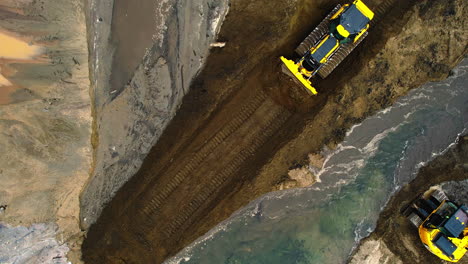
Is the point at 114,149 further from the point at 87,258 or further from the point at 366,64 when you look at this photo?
the point at 366,64

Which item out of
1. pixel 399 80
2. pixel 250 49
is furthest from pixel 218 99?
pixel 399 80

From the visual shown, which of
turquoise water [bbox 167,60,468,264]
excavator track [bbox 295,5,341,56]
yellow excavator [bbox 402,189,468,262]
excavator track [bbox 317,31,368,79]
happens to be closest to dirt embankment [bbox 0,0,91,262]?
turquoise water [bbox 167,60,468,264]

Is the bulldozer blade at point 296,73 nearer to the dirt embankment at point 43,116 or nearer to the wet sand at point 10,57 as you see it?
the dirt embankment at point 43,116

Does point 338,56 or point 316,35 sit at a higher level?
point 316,35

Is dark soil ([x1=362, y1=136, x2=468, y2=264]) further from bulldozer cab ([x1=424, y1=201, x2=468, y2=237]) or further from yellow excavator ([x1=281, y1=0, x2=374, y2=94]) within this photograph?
yellow excavator ([x1=281, y1=0, x2=374, y2=94])

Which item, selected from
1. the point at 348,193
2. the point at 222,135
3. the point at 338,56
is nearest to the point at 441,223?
the point at 348,193

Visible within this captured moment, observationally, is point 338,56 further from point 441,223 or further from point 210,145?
point 441,223
